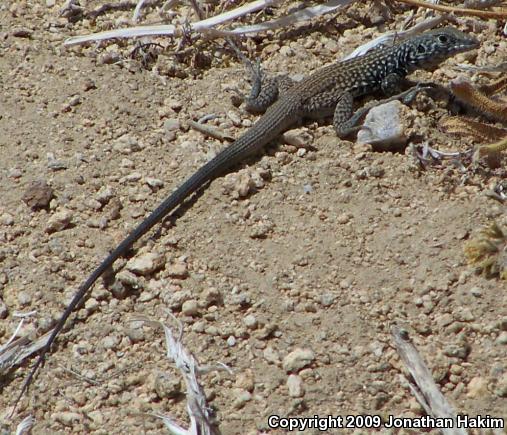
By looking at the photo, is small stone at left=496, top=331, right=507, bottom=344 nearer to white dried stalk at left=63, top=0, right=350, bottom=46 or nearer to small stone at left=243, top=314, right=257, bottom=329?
small stone at left=243, top=314, right=257, bottom=329

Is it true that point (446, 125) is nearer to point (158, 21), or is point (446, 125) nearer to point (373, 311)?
point (373, 311)

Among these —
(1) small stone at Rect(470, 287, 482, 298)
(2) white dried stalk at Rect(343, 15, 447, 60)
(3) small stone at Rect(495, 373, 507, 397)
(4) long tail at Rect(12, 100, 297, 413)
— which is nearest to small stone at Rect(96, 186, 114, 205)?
(4) long tail at Rect(12, 100, 297, 413)

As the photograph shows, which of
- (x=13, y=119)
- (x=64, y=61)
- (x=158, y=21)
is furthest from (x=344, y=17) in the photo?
(x=13, y=119)

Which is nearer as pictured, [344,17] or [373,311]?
[373,311]

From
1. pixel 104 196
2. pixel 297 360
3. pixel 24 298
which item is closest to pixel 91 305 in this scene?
pixel 24 298

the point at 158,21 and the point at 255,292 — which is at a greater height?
the point at 158,21

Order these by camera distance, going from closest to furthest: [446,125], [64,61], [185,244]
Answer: [185,244] < [446,125] < [64,61]

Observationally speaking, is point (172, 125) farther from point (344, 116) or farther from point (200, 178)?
point (344, 116)
